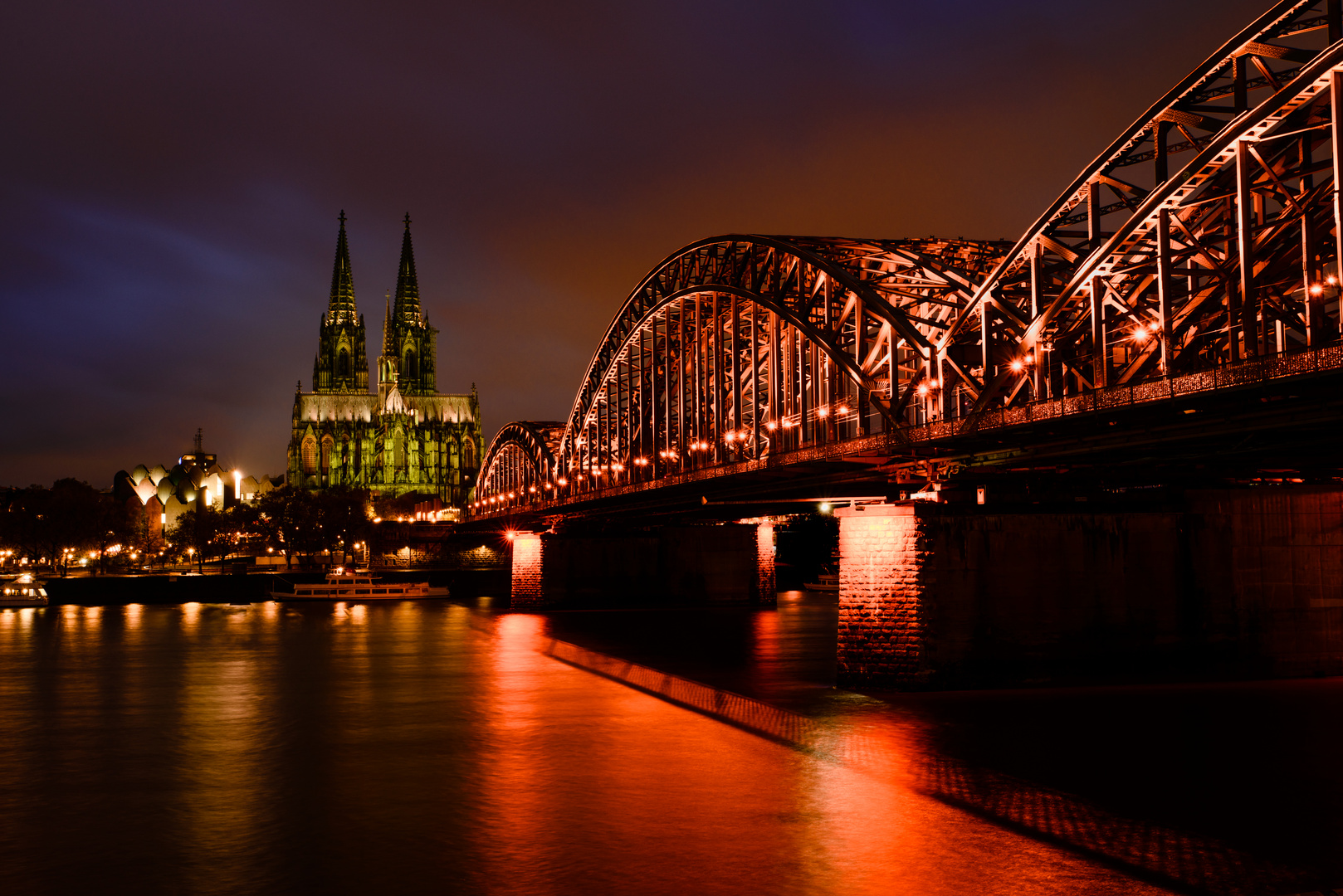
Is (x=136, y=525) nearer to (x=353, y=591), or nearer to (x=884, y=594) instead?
(x=353, y=591)

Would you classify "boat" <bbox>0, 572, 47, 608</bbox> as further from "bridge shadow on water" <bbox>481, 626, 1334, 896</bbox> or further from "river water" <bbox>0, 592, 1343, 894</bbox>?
"bridge shadow on water" <bbox>481, 626, 1334, 896</bbox>

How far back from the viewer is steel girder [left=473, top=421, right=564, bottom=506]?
122 m

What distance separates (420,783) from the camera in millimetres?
25766

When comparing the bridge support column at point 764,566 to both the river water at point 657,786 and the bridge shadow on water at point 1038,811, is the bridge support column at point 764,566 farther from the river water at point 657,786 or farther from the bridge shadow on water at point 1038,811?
the bridge shadow on water at point 1038,811

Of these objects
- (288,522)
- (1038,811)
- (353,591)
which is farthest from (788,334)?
(288,522)

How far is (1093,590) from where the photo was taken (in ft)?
125

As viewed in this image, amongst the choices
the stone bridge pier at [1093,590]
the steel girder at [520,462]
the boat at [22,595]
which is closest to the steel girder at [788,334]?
the stone bridge pier at [1093,590]

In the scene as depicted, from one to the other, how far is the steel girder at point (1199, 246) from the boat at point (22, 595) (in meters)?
92.4

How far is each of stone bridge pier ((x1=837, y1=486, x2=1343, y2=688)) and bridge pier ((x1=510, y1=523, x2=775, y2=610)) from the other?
57435mm

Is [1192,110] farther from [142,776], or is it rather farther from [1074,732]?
[142,776]

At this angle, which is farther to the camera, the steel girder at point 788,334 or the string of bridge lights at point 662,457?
the string of bridge lights at point 662,457

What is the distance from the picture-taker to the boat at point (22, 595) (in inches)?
4240

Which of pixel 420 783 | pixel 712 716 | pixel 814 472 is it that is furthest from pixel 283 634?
pixel 420 783

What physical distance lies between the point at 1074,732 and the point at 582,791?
12.9 m
